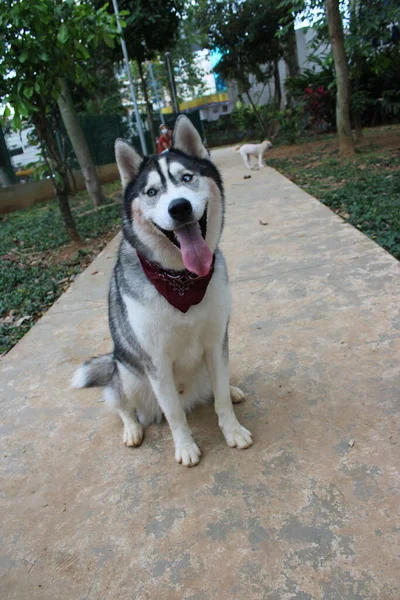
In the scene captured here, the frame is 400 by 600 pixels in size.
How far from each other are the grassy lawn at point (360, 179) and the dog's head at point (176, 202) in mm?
2682

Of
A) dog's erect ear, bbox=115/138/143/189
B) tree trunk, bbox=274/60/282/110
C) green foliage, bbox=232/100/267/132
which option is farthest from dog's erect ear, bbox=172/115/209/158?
green foliage, bbox=232/100/267/132

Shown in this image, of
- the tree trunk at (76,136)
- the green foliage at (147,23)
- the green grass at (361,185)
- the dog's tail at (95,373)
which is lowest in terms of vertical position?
the dog's tail at (95,373)

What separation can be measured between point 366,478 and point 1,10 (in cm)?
614

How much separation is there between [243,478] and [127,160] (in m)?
1.63

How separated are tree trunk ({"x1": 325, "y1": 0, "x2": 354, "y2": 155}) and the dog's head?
365 inches

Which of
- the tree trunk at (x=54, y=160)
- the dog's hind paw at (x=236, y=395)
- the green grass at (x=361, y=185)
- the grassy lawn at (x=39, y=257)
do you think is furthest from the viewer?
the tree trunk at (x=54, y=160)

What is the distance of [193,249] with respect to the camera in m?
1.94

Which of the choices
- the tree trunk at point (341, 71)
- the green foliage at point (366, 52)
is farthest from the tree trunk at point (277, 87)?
the tree trunk at point (341, 71)

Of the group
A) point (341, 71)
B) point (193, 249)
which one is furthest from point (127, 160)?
point (341, 71)

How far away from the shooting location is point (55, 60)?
5.82 metres

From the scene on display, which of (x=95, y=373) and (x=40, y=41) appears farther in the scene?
(x=40, y=41)

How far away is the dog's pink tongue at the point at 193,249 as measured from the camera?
1931 millimetres

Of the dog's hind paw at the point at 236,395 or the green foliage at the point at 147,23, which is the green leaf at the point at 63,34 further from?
the green foliage at the point at 147,23

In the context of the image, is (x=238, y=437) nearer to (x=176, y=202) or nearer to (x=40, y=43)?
(x=176, y=202)
